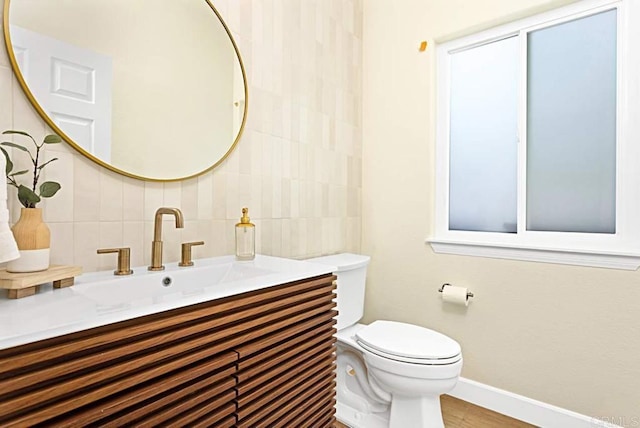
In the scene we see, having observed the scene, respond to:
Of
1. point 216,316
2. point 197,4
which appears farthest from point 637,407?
point 197,4

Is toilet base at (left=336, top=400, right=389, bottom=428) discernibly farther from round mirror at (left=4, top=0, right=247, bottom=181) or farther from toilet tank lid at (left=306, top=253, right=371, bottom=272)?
round mirror at (left=4, top=0, right=247, bottom=181)

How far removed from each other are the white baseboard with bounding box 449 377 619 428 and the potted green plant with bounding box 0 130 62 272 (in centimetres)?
200

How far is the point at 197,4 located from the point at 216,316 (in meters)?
1.18

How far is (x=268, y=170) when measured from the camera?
1.65 m

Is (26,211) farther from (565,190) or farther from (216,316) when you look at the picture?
(565,190)

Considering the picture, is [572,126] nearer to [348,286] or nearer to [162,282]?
[348,286]

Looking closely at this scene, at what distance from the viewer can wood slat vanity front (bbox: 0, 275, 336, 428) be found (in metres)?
0.57

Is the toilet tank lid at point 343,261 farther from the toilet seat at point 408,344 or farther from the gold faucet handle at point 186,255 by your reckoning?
the gold faucet handle at point 186,255

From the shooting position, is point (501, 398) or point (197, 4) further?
point (501, 398)

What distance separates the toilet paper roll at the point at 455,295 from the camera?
6.15 ft

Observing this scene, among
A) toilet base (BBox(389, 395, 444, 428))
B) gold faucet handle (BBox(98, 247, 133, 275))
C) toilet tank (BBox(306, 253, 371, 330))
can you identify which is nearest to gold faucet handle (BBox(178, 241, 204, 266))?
gold faucet handle (BBox(98, 247, 133, 275))

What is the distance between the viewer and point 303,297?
1087mm

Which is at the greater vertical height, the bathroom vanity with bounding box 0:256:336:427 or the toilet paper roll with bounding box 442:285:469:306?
the bathroom vanity with bounding box 0:256:336:427

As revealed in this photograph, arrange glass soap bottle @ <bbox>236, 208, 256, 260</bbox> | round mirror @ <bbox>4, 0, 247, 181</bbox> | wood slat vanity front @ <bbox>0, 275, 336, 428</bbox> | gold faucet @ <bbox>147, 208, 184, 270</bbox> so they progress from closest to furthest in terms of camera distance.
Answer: wood slat vanity front @ <bbox>0, 275, 336, 428</bbox> < round mirror @ <bbox>4, 0, 247, 181</bbox> < gold faucet @ <bbox>147, 208, 184, 270</bbox> < glass soap bottle @ <bbox>236, 208, 256, 260</bbox>
